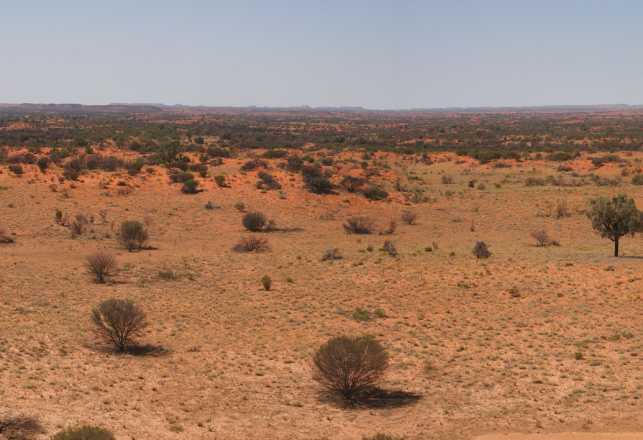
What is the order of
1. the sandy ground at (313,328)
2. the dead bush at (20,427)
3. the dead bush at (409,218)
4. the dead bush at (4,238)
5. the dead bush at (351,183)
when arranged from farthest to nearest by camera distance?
the dead bush at (351,183) → the dead bush at (409,218) → the dead bush at (4,238) → the sandy ground at (313,328) → the dead bush at (20,427)

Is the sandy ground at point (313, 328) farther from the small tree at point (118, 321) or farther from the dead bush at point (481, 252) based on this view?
the small tree at point (118, 321)

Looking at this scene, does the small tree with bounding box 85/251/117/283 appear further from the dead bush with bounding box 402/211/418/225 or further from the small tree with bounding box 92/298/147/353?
the dead bush with bounding box 402/211/418/225

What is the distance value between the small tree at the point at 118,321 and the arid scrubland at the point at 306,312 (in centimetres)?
45

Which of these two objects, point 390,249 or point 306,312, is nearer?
point 306,312

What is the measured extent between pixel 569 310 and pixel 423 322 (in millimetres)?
4817

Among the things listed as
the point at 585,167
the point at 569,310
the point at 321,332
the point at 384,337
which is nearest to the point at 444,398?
the point at 384,337

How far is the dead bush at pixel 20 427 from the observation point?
8766mm

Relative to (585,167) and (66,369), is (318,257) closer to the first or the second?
(66,369)

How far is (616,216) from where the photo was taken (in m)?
22.0

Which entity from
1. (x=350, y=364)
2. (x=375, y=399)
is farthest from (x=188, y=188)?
(x=375, y=399)

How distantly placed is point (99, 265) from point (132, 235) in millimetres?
5802

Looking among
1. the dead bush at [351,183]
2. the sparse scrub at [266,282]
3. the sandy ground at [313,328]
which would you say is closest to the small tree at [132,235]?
the sandy ground at [313,328]

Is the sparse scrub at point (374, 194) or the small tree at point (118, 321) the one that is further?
the sparse scrub at point (374, 194)

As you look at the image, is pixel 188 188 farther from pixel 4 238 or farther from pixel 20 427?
pixel 20 427
